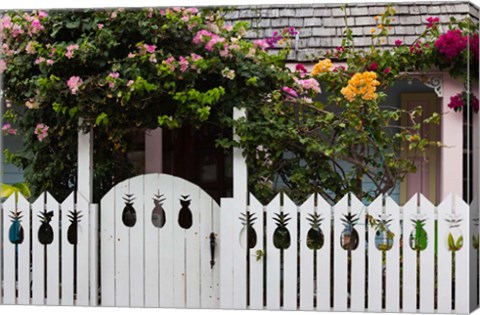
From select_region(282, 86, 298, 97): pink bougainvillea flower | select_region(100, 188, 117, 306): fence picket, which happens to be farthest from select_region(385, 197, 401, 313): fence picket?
select_region(100, 188, 117, 306): fence picket

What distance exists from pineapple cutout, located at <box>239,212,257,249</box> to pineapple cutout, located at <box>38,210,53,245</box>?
4.78ft

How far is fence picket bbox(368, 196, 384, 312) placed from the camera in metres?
6.19

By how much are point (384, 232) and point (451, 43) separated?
4.66 ft

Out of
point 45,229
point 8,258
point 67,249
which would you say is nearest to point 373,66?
point 67,249

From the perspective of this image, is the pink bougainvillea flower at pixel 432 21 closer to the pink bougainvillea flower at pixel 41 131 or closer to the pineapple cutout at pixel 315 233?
the pineapple cutout at pixel 315 233

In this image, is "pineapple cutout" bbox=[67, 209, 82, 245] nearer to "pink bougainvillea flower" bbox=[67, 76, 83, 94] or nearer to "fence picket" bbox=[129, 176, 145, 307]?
"fence picket" bbox=[129, 176, 145, 307]

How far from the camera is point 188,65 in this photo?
6.38m

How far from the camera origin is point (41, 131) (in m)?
6.71

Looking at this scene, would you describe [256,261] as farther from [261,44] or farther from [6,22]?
[6,22]

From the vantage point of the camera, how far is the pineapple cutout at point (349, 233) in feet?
20.4

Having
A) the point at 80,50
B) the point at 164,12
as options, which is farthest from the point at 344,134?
the point at 80,50

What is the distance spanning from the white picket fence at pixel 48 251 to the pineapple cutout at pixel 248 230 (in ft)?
3.61

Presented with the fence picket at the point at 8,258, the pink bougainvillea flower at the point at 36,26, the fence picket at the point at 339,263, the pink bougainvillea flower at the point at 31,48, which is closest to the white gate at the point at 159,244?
the fence picket at the point at 8,258

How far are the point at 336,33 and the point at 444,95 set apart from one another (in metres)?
0.89
